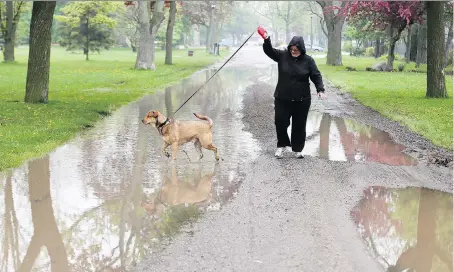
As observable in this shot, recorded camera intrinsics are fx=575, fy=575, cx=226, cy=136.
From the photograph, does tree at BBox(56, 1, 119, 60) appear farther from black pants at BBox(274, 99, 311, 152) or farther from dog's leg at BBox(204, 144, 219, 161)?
dog's leg at BBox(204, 144, 219, 161)

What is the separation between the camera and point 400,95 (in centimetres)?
1942

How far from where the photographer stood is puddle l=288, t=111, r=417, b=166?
9.55 meters

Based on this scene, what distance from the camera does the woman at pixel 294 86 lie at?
29.4ft

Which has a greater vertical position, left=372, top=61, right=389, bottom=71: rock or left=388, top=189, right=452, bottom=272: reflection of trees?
left=372, top=61, right=389, bottom=71: rock

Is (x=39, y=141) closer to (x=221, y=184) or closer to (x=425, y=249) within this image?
(x=221, y=184)

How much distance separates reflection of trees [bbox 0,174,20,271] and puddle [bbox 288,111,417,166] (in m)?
5.09

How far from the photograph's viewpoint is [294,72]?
8.98 m

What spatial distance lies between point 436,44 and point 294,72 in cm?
1014

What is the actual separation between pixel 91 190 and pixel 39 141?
354 cm

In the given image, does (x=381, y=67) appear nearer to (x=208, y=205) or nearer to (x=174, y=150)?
(x=174, y=150)

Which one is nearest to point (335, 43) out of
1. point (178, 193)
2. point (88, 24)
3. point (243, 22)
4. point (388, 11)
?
point (388, 11)

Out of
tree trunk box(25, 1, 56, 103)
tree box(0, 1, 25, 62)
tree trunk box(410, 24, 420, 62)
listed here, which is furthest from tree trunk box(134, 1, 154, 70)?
tree trunk box(410, 24, 420, 62)

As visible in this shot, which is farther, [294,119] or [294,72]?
A: [294,119]

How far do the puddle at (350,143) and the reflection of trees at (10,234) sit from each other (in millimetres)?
5092
